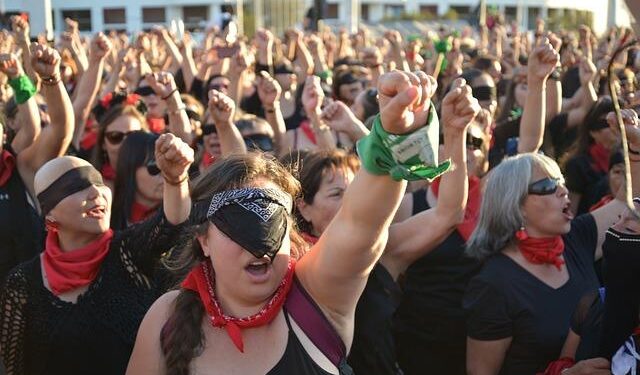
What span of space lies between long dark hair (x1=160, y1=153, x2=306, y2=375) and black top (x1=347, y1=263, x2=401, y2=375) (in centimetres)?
53

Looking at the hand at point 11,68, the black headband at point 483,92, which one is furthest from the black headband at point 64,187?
the black headband at point 483,92

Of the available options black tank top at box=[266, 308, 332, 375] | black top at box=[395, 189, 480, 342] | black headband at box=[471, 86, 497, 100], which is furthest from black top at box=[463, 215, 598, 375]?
black headband at box=[471, 86, 497, 100]

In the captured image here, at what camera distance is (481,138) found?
4.69 meters

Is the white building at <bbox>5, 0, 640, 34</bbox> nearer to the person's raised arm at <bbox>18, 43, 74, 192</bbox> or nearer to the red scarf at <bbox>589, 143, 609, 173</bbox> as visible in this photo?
the red scarf at <bbox>589, 143, 609, 173</bbox>

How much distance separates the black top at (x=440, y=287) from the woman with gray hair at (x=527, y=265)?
1.06 ft

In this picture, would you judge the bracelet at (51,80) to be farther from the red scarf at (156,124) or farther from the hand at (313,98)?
the red scarf at (156,124)

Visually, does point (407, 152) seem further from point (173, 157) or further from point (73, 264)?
point (73, 264)

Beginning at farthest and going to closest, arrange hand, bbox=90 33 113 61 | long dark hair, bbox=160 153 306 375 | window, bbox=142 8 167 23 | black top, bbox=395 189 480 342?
window, bbox=142 8 167 23, hand, bbox=90 33 113 61, black top, bbox=395 189 480 342, long dark hair, bbox=160 153 306 375

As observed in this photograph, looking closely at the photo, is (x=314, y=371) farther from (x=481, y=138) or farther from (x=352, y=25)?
(x=352, y=25)

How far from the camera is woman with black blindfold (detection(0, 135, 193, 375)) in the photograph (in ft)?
11.2

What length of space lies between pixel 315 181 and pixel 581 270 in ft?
4.20

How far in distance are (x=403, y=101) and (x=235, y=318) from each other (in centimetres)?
92

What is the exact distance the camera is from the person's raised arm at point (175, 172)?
316 cm

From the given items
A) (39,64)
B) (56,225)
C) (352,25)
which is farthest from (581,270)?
(352,25)
